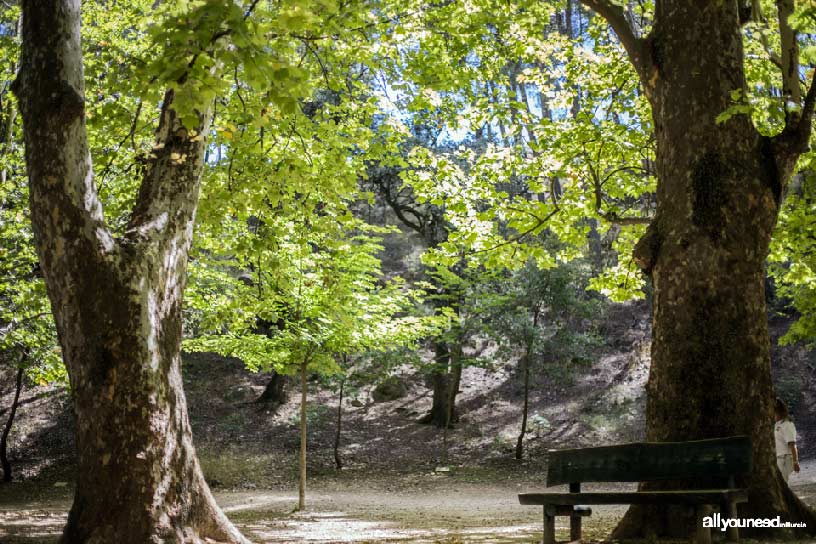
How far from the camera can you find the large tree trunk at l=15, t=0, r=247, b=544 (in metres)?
4.89

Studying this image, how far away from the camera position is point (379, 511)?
12484mm

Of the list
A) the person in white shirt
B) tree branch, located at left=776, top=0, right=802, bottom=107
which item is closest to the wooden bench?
the person in white shirt

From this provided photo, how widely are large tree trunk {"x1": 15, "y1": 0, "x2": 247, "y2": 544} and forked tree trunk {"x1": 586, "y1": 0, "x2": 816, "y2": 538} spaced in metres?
3.83

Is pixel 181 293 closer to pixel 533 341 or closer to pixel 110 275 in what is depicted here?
pixel 110 275

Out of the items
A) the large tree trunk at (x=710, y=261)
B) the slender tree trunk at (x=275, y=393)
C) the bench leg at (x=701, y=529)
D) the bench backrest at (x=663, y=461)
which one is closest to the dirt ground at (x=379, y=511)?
the bench backrest at (x=663, y=461)

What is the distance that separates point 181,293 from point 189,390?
20961mm

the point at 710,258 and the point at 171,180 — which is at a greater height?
the point at 171,180

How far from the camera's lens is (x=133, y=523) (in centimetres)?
484

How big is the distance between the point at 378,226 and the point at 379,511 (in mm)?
6441

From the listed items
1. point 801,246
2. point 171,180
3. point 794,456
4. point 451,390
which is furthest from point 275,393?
point 171,180

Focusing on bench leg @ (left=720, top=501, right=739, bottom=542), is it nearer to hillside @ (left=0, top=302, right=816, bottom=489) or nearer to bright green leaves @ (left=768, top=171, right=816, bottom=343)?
bright green leaves @ (left=768, top=171, right=816, bottom=343)

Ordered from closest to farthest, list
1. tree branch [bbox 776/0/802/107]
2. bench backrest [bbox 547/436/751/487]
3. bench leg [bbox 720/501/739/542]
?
1. bench leg [bbox 720/501/739/542]
2. bench backrest [bbox 547/436/751/487]
3. tree branch [bbox 776/0/802/107]

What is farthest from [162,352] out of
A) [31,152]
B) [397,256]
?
[397,256]

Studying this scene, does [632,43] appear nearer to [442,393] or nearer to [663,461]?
[663,461]
